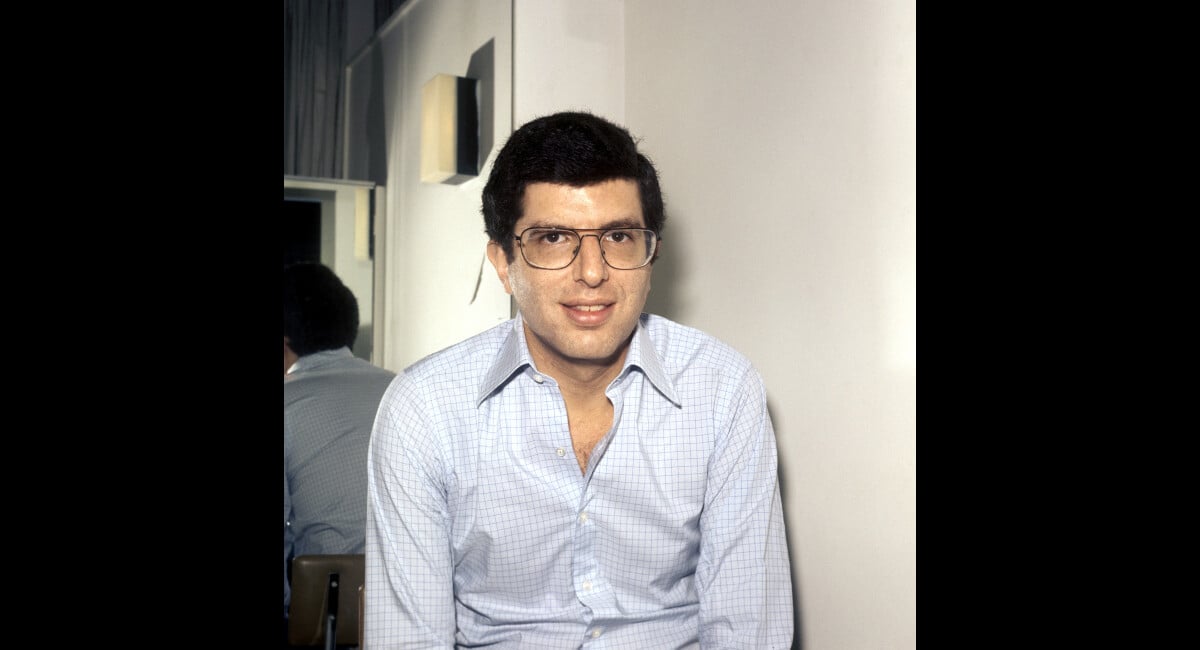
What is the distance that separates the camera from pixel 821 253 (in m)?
1.74

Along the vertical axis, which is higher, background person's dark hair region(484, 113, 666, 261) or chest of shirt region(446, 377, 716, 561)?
background person's dark hair region(484, 113, 666, 261)

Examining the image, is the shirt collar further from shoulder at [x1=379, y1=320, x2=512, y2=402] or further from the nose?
the nose

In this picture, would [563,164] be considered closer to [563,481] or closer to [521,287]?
[521,287]

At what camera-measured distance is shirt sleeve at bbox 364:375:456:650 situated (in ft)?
4.81

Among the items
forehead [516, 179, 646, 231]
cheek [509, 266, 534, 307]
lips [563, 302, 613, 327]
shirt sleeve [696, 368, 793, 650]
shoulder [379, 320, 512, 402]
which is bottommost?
shirt sleeve [696, 368, 793, 650]

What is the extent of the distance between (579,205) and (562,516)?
0.57 metres

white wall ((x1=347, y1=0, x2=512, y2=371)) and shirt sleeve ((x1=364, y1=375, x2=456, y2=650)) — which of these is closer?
shirt sleeve ((x1=364, y1=375, x2=456, y2=650))

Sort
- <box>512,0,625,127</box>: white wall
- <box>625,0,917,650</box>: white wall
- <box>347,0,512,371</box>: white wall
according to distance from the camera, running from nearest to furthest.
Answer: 1. <box>625,0,917,650</box>: white wall
2. <box>347,0,512,371</box>: white wall
3. <box>512,0,625,127</box>: white wall

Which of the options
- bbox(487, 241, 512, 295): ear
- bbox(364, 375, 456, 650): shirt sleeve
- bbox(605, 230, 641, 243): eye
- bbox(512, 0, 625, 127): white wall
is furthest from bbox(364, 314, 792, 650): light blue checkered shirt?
bbox(512, 0, 625, 127): white wall

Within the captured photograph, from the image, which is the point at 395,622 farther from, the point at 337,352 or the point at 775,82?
the point at 775,82

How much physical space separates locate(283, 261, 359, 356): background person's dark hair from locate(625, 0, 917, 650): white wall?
84 centimetres

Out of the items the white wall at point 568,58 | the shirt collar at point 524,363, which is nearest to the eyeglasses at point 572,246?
the shirt collar at point 524,363
